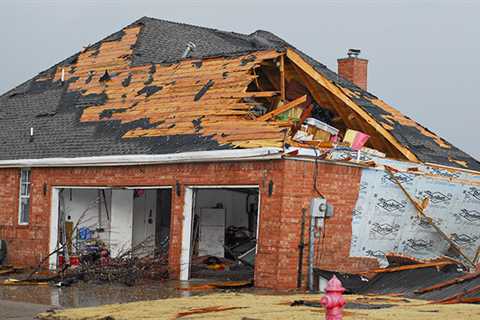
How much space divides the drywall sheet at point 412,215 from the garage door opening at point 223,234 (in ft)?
9.63

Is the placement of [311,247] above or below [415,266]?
above

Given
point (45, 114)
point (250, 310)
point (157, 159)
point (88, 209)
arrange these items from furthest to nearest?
point (45, 114) → point (88, 209) → point (157, 159) → point (250, 310)

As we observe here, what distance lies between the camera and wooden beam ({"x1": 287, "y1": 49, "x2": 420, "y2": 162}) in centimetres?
2028

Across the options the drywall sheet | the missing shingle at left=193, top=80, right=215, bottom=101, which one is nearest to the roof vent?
the missing shingle at left=193, top=80, right=215, bottom=101

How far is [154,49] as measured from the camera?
26984 mm

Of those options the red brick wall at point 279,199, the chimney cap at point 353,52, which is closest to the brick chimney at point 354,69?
the chimney cap at point 353,52

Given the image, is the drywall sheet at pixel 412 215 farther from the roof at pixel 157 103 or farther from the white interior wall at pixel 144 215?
the white interior wall at pixel 144 215

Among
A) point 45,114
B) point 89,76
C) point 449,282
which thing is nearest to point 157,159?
point 89,76

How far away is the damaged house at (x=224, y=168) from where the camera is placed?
59.7 feet

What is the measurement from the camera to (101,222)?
24.3m

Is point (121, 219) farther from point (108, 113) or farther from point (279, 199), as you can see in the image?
point (279, 199)

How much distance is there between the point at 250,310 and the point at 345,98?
8.93 metres

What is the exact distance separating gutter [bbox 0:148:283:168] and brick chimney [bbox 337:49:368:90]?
32.9 ft

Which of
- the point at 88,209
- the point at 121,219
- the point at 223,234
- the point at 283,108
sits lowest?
the point at 223,234
